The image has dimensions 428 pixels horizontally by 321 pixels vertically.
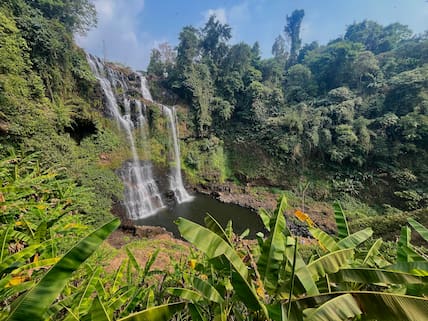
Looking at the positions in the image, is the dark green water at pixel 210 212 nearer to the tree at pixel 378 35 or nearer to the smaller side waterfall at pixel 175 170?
the smaller side waterfall at pixel 175 170

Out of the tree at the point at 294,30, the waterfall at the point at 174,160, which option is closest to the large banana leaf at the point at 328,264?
the waterfall at the point at 174,160

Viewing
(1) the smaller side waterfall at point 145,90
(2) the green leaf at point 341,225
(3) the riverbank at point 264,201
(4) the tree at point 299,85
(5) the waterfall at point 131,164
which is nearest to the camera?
(2) the green leaf at point 341,225

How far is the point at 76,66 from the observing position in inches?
415

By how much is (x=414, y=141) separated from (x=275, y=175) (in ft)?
27.1

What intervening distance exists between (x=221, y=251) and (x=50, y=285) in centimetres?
64

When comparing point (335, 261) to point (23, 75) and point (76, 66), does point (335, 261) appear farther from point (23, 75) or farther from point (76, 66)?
point (76, 66)

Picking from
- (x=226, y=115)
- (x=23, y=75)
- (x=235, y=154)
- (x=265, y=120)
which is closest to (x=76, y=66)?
(x=23, y=75)

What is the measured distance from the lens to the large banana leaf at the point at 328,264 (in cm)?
102

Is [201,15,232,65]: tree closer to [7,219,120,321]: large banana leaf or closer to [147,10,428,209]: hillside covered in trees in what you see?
[147,10,428,209]: hillside covered in trees

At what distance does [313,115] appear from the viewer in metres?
14.9

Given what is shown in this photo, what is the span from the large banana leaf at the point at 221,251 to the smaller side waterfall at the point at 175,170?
11492mm

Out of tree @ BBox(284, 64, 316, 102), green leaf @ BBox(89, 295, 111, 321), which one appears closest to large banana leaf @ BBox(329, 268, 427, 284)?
green leaf @ BBox(89, 295, 111, 321)

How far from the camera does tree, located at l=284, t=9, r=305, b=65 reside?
3350 cm

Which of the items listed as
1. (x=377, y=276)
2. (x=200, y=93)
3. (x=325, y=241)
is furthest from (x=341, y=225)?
(x=200, y=93)
